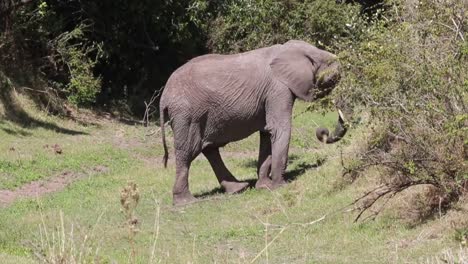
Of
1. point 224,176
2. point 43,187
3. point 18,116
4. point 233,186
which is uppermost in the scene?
point 224,176

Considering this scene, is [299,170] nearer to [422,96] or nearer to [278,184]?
[278,184]

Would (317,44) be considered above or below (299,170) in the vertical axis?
below

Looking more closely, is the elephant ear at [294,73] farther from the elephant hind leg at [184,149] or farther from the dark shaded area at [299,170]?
the elephant hind leg at [184,149]

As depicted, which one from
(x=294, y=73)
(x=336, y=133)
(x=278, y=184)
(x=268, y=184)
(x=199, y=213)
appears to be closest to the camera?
(x=199, y=213)

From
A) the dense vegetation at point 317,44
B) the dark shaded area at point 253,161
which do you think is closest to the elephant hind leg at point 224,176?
the dense vegetation at point 317,44

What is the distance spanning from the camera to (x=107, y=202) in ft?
49.1

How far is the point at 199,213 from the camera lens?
1391 cm

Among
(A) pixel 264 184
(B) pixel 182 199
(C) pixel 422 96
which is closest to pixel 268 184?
(A) pixel 264 184

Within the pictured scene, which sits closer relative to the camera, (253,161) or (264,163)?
(264,163)

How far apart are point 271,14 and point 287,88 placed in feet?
46.4

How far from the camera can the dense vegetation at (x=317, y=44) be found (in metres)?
10.7

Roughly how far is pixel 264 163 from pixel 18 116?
29.5 feet

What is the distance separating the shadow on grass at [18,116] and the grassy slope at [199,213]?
38cm

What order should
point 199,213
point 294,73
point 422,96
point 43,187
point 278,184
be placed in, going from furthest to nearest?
point 43,187 < point 294,73 < point 278,184 < point 199,213 < point 422,96
